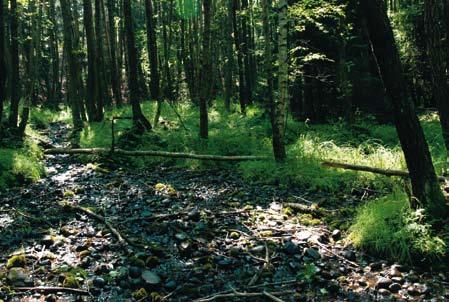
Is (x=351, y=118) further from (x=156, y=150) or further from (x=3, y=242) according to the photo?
(x=3, y=242)

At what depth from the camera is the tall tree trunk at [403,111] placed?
5602 millimetres

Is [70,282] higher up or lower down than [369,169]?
lower down

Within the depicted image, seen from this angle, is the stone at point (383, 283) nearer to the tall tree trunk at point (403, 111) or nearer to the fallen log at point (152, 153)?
the tall tree trunk at point (403, 111)

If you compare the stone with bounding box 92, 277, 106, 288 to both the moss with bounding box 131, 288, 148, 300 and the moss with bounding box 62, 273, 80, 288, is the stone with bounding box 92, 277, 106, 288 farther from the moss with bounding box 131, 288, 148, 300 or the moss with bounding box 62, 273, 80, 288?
the moss with bounding box 131, 288, 148, 300

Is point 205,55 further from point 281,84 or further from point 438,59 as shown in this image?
point 438,59

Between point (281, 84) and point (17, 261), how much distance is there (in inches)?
248

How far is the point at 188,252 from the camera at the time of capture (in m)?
5.80

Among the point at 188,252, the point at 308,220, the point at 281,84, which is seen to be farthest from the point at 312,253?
the point at 281,84

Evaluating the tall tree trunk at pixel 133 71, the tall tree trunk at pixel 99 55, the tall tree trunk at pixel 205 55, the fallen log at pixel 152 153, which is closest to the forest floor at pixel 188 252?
the fallen log at pixel 152 153

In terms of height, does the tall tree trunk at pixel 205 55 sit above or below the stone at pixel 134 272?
above

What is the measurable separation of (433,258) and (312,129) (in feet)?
32.9

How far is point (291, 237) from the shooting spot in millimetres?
6340

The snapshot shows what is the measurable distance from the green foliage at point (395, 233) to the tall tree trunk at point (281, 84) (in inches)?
157

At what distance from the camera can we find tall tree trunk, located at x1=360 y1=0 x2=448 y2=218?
5.60 m
